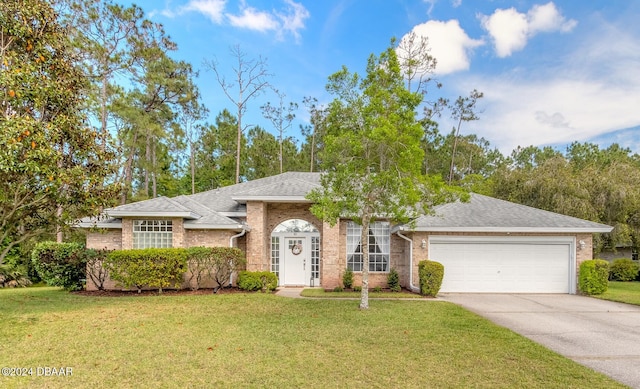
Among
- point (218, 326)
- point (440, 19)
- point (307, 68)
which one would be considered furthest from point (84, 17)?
point (218, 326)

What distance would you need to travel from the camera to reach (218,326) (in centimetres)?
764

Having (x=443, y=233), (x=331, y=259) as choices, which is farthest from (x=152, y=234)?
(x=443, y=233)

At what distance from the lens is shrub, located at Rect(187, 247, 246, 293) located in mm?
12201

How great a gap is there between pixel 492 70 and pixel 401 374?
60.8ft

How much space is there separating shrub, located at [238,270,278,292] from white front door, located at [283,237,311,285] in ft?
5.81

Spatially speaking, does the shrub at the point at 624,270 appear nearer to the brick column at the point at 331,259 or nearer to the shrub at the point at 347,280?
the shrub at the point at 347,280

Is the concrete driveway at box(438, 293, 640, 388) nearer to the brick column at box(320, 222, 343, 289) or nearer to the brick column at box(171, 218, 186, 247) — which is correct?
the brick column at box(320, 222, 343, 289)

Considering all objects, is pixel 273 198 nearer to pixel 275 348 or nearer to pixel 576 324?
pixel 275 348

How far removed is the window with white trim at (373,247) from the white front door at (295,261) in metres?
1.86

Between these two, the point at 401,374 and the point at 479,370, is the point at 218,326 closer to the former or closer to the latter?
the point at 401,374

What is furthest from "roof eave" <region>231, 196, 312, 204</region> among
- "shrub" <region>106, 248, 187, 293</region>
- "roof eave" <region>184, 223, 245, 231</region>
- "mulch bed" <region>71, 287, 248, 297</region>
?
"mulch bed" <region>71, 287, 248, 297</region>

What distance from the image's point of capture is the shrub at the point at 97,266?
12.2 meters

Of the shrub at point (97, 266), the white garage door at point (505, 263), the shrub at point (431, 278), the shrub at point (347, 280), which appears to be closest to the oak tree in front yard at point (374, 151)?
the shrub at point (431, 278)

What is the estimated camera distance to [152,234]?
42.7ft
